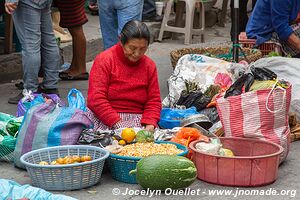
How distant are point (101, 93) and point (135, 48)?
0.41m

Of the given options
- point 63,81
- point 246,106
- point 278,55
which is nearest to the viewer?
point 246,106

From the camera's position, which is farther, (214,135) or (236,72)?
(236,72)

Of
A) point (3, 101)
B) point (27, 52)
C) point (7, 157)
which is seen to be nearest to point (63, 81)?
point (3, 101)

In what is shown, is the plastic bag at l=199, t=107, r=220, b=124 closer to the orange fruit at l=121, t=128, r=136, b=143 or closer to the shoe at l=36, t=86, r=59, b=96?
the orange fruit at l=121, t=128, r=136, b=143

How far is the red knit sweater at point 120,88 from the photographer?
16.9ft

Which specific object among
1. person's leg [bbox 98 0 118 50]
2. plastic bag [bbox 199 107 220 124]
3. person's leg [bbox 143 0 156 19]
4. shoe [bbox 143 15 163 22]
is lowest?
shoe [bbox 143 15 163 22]

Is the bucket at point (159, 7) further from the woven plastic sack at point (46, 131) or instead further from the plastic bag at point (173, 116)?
the woven plastic sack at point (46, 131)

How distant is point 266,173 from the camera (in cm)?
448

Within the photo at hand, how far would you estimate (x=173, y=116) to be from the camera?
5668 millimetres

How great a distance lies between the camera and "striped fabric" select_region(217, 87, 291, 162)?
483 cm

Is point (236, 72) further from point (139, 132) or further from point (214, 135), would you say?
point (139, 132)

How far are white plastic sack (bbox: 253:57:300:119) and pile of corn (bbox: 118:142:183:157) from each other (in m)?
1.46

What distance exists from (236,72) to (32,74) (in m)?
1.76

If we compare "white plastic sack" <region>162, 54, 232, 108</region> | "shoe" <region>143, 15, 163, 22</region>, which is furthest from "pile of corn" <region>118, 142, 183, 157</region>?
"shoe" <region>143, 15, 163, 22</region>
